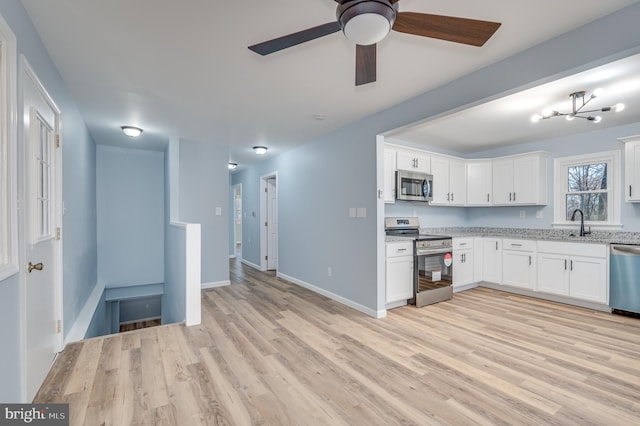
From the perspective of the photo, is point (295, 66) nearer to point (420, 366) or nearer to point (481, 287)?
point (420, 366)

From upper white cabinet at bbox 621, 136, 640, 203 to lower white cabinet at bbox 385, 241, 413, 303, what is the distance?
291cm

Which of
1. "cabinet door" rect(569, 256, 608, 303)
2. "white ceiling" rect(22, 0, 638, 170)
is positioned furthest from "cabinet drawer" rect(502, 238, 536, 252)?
"white ceiling" rect(22, 0, 638, 170)

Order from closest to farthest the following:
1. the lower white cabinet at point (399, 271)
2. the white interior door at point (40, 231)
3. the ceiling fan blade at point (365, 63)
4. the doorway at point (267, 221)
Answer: the ceiling fan blade at point (365, 63), the white interior door at point (40, 231), the lower white cabinet at point (399, 271), the doorway at point (267, 221)

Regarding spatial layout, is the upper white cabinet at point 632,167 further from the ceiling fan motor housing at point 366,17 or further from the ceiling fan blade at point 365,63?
the ceiling fan motor housing at point 366,17

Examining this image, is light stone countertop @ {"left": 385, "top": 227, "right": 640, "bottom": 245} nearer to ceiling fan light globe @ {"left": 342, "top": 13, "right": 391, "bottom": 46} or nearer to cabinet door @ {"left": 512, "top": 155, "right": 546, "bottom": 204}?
cabinet door @ {"left": 512, "top": 155, "right": 546, "bottom": 204}

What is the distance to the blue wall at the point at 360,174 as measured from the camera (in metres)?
→ 1.87

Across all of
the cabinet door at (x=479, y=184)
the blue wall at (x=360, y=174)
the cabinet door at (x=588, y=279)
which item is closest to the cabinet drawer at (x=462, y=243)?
the blue wall at (x=360, y=174)

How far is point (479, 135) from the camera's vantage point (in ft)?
14.3

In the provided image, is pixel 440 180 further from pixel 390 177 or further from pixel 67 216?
pixel 67 216

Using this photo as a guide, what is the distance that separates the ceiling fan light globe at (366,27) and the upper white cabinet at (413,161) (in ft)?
9.38

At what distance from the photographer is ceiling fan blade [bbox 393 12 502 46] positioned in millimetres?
1423

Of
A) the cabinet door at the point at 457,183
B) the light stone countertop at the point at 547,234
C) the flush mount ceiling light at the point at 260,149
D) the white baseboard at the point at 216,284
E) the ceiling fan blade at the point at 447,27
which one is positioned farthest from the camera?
the flush mount ceiling light at the point at 260,149

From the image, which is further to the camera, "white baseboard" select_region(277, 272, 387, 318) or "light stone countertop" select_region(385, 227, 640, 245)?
"light stone countertop" select_region(385, 227, 640, 245)

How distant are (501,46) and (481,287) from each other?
403 cm
